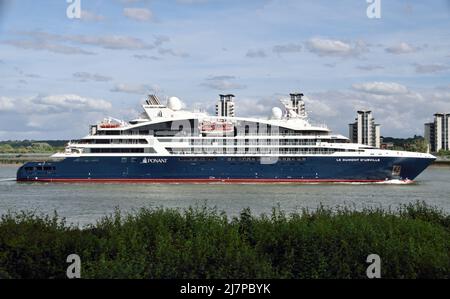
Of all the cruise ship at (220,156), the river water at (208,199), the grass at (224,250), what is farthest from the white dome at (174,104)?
the grass at (224,250)

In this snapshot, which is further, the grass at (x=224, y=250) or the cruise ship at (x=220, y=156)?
the cruise ship at (x=220, y=156)

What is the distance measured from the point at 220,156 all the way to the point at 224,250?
41.0m

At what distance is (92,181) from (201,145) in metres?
9.84

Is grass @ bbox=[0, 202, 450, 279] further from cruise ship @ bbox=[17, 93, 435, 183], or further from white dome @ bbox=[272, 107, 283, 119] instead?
white dome @ bbox=[272, 107, 283, 119]

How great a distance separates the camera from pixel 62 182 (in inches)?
2047

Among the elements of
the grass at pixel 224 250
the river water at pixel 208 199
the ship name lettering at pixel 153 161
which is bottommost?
the river water at pixel 208 199

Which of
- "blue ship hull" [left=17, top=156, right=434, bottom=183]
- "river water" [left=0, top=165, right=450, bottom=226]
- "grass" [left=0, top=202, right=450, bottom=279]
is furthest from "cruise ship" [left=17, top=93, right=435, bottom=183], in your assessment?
"grass" [left=0, top=202, right=450, bottom=279]

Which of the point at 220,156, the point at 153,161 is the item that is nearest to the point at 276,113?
the point at 220,156

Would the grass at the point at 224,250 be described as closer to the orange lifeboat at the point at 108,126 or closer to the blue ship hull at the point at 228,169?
the blue ship hull at the point at 228,169

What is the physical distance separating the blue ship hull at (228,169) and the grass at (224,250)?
122 feet

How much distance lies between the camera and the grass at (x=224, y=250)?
34.2 feet

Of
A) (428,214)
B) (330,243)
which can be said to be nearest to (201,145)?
(428,214)

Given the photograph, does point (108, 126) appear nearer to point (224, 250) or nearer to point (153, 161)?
point (153, 161)
